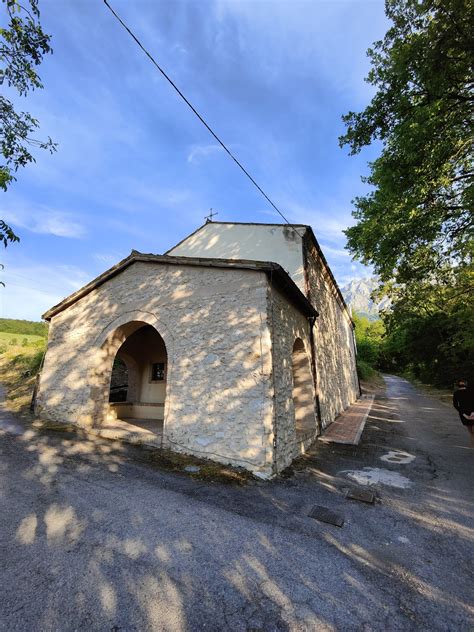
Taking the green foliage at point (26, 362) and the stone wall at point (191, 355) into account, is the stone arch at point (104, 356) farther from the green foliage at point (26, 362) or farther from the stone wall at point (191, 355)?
the green foliage at point (26, 362)

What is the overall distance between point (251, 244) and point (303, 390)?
6.08 meters

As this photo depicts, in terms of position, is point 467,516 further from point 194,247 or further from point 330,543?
point 194,247

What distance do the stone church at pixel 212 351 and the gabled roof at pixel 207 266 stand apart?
1.1 inches

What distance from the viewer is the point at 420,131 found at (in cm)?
623

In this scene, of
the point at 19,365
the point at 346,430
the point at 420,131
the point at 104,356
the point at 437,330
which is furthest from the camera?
the point at 437,330

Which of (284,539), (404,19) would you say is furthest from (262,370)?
(404,19)

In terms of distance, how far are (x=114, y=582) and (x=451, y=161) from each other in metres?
11.1

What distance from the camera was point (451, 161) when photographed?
794 centimetres

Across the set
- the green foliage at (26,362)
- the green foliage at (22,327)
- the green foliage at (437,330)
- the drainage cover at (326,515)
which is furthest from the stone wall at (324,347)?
the green foliage at (22,327)

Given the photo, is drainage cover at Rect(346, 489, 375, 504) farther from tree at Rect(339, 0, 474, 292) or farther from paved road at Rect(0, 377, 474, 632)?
tree at Rect(339, 0, 474, 292)

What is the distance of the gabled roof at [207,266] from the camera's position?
632 cm

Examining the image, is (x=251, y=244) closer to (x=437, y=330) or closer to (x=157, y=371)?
(x=157, y=371)

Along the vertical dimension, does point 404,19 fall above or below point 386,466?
above

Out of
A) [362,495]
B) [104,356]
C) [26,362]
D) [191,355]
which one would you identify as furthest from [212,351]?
[26,362]
